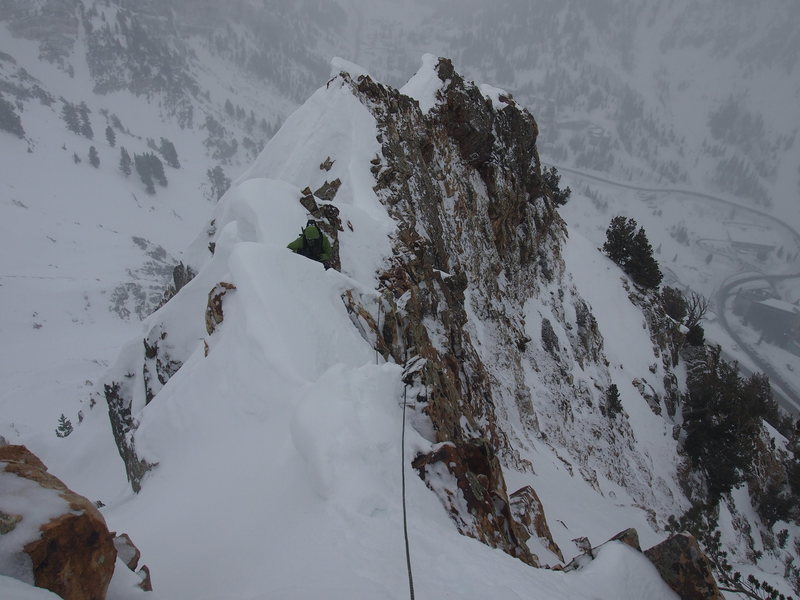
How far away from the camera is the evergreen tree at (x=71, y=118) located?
117 m

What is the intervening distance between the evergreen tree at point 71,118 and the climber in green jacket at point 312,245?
451ft

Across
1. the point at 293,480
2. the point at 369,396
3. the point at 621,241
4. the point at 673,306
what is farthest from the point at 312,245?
the point at 673,306

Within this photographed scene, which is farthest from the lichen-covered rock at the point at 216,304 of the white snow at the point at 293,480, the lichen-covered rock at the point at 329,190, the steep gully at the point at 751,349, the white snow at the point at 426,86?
the steep gully at the point at 751,349

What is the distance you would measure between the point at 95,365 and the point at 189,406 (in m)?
52.2

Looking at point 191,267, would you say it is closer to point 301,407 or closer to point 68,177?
point 301,407

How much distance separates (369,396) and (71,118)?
14716cm

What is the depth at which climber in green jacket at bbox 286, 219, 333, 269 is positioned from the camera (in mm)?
11462

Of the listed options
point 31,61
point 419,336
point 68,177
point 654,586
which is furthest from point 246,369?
point 31,61

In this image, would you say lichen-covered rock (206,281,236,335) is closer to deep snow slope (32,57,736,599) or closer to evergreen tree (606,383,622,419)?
deep snow slope (32,57,736,599)

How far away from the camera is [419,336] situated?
13023mm

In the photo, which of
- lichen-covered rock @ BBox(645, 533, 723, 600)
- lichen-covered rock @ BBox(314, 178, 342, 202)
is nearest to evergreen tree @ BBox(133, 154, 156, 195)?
lichen-covered rock @ BBox(314, 178, 342, 202)

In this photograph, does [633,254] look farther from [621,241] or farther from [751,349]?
[751,349]

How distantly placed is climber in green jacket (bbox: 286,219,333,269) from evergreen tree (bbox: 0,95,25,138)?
128m

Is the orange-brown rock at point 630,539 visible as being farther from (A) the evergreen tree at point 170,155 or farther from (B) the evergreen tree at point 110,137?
(B) the evergreen tree at point 110,137
